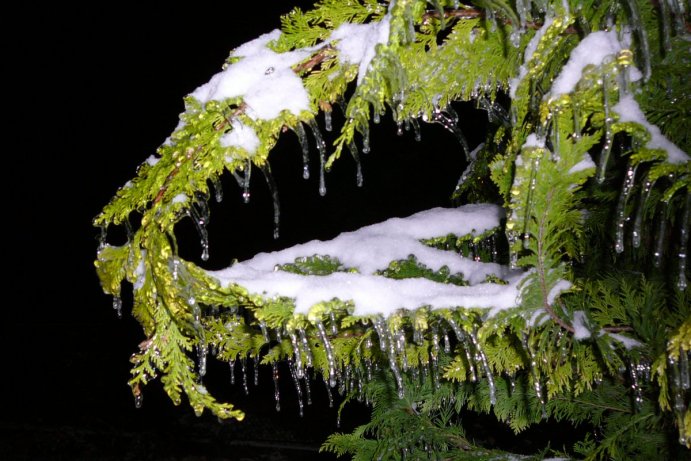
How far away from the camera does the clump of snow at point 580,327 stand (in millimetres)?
969

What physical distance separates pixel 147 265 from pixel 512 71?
2.36ft

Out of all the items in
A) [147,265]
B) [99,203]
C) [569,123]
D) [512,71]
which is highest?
[99,203]

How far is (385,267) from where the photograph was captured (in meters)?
1.16

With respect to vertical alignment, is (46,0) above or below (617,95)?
above

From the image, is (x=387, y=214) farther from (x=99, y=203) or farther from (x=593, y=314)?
(x=593, y=314)

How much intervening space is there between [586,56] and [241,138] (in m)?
0.52

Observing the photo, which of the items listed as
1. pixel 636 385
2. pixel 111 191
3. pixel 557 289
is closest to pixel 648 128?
pixel 557 289

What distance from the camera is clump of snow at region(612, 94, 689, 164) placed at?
0.68 metres

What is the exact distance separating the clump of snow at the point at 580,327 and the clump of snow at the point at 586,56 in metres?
0.49

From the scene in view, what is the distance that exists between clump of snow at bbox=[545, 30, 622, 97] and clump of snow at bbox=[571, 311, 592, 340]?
491 mm

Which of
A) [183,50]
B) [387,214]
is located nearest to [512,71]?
[387,214]

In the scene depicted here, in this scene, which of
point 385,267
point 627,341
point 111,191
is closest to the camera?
point 627,341

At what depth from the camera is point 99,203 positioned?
5.99 meters

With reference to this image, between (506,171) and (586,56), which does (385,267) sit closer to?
(506,171)
